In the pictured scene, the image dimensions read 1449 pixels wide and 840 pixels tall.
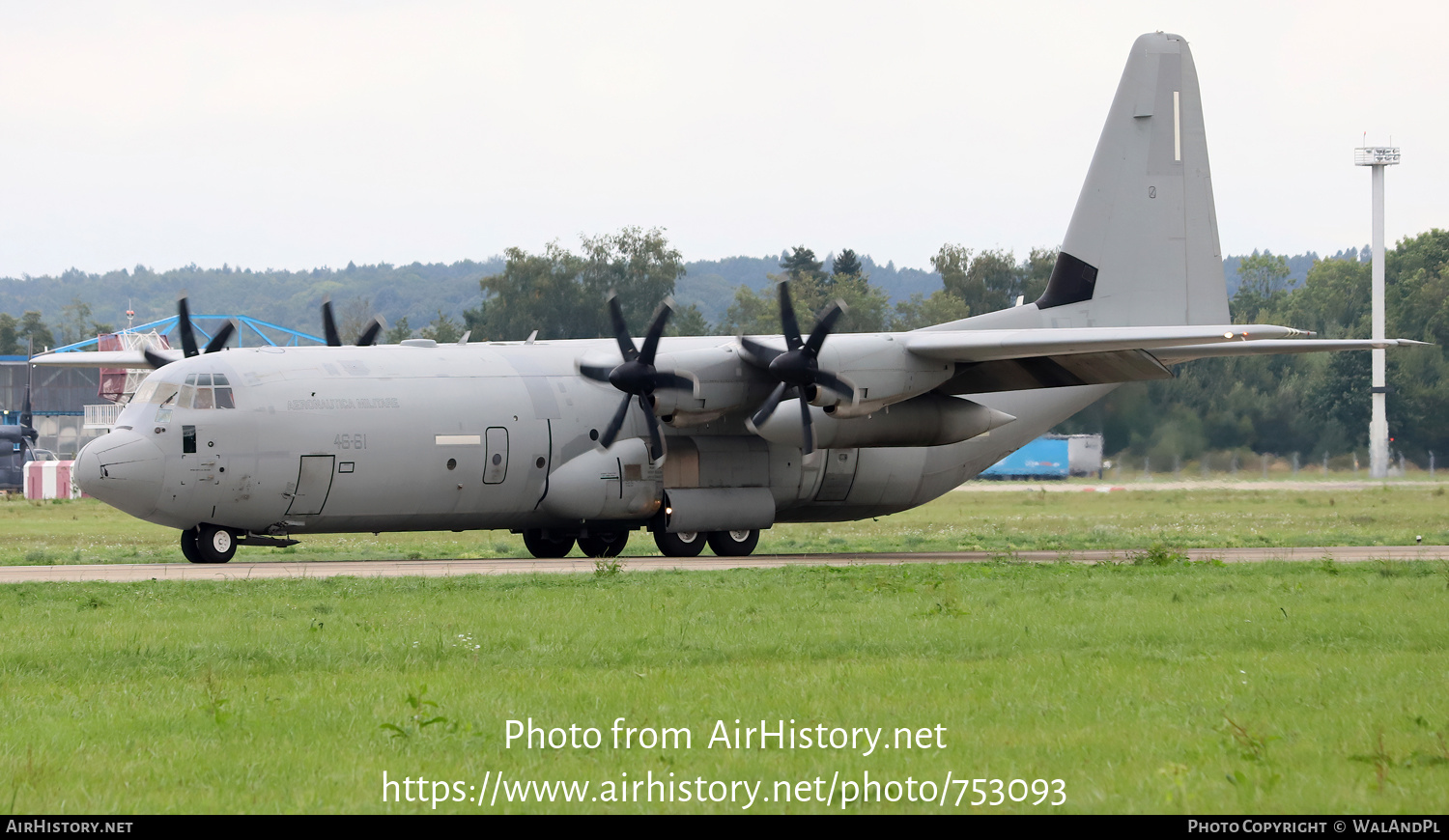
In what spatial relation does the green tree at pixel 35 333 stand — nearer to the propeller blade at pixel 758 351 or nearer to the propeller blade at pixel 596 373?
the propeller blade at pixel 596 373

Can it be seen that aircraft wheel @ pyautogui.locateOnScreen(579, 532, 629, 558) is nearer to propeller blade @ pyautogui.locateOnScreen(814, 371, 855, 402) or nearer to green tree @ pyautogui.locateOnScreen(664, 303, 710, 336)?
propeller blade @ pyautogui.locateOnScreen(814, 371, 855, 402)

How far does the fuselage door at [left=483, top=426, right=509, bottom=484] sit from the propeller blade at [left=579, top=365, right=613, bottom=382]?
1.82m

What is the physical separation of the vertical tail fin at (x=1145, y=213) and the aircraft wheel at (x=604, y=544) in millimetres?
9599

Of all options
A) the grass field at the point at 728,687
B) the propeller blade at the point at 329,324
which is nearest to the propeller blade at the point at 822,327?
the grass field at the point at 728,687

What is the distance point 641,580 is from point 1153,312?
15.0 m

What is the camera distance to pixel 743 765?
8438mm

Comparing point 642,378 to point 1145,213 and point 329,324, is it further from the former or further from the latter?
point 1145,213

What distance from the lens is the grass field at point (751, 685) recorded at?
7977 millimetres

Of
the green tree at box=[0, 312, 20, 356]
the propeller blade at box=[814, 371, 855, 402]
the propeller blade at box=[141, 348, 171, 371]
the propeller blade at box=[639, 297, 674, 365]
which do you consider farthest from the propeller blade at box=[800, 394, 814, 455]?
the green tree at box=[0, 312, 20, 356]

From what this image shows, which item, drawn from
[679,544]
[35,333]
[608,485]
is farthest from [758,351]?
[35,333]

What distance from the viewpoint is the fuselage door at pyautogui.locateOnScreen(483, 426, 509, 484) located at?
24906 millimetres

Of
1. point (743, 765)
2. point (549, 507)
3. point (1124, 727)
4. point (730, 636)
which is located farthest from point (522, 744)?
point (549, 507)

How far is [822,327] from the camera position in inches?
958
